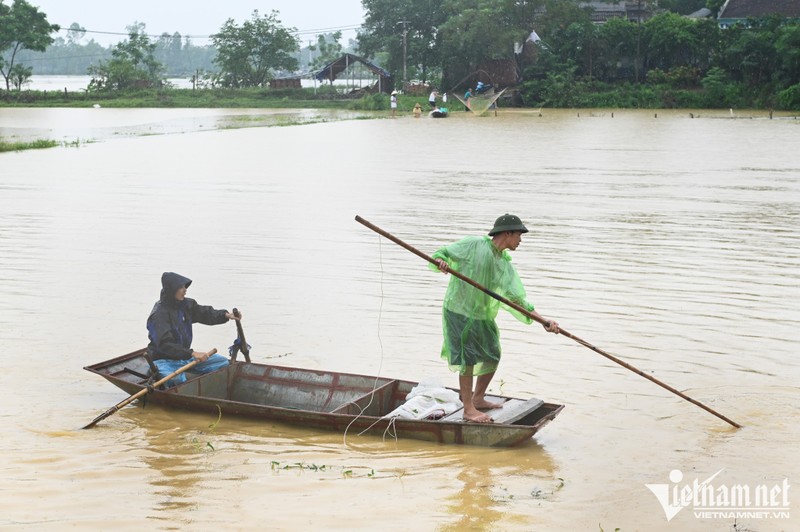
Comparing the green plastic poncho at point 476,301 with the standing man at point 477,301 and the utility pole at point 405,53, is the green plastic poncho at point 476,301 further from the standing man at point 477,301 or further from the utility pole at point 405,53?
the utility pole at point 405,53

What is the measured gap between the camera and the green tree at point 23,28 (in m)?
59.7

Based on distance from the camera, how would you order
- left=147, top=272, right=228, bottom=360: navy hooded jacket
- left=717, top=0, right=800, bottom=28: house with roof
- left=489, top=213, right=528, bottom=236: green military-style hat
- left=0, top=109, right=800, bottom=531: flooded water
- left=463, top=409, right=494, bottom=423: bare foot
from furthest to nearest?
1. left=717, top=0, right=800, bottom=28: house with roof
2. left=147, top=272, right=228, bottom=360: navy hooded jacket
3. left=463, top=409, right=494, bottom=423: bare foot
4. left=489, top=213, right=528, bottom=236: green military-style hat
5. left=0, top=109, right=800, bottom=531: flooded water

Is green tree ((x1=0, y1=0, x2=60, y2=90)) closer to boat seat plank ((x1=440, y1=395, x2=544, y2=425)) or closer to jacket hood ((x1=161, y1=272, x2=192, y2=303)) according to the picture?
jacket hood ((x1=161, y1=272, x2=192, y2=303))

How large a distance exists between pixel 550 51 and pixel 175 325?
48484 mm

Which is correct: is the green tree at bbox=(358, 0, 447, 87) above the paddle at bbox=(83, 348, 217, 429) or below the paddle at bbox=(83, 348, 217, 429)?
above

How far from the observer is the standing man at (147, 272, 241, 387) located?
7.31m

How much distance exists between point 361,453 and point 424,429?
0.43 metres

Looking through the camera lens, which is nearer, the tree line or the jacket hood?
the jacket hood

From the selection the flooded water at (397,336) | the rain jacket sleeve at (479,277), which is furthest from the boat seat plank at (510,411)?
the rain jacket sleeve at (479,277)

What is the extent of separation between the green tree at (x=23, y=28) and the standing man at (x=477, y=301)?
191ft

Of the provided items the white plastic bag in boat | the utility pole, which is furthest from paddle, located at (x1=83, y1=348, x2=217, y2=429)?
the utility pole

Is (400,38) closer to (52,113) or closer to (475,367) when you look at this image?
(52,113)

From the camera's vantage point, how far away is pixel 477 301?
259 inches

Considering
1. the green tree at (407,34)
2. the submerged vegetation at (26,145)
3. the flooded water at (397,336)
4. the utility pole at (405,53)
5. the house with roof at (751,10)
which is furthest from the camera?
the green tree at (407,34)
